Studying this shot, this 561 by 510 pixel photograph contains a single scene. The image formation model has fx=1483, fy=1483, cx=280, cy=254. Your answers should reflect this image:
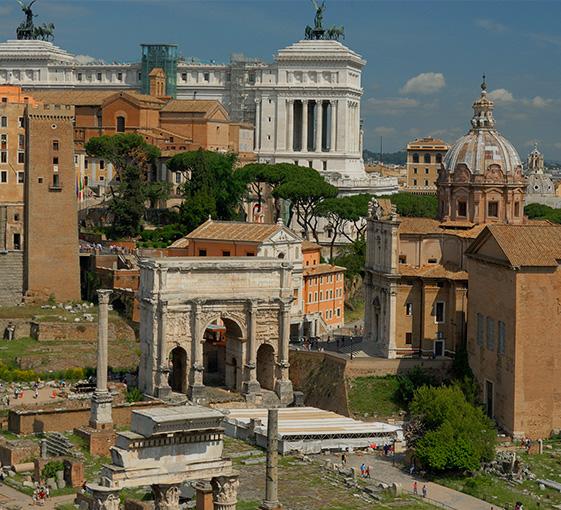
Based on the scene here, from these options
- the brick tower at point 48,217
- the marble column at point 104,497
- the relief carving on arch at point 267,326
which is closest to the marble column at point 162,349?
the relief carving on arch at point 267,326

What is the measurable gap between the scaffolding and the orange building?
45477mm

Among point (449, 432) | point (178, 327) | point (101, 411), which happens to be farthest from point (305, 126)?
point (449, 432)

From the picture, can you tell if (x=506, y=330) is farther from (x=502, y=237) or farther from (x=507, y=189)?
(x=507, y=189)

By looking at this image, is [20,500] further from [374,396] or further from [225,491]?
[374,396]

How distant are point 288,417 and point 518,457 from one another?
10131 mm

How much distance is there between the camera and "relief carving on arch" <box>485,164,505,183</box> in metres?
69.8

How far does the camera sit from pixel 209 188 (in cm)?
9038

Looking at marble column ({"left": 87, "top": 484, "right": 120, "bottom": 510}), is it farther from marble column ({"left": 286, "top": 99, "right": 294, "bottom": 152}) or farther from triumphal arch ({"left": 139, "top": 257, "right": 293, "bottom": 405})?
marble column ({"left": 286, "top": 99, "right": 294, "bottom": 152})

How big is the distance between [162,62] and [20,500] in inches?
3091

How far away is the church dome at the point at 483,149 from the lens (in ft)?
230

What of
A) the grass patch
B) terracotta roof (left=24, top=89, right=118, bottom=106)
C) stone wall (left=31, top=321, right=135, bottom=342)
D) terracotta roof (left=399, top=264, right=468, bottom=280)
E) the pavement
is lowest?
the pavement

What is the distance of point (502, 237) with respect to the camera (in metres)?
60.4

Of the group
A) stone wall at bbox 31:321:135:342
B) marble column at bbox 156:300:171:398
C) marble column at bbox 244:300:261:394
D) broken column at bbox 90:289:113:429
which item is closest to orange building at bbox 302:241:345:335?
marble column at bbox 244:300:261:394

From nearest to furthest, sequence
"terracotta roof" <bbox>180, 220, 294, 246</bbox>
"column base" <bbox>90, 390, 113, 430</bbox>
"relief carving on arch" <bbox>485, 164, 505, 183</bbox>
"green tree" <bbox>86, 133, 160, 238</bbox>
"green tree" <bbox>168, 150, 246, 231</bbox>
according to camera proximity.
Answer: "column base" <bbox>90, 390, 113, 430</bbox> < "relief carving on arch" <bbox>485, 164, 505, 183</bbox> < "terracotta roof" <bbox>180, 220, 294, 246</bbox> < "green tree" <bbox>168, 150, 246, 231</bbox> < "green tree" <bbox>86, 133, 160, 238</bbox>
